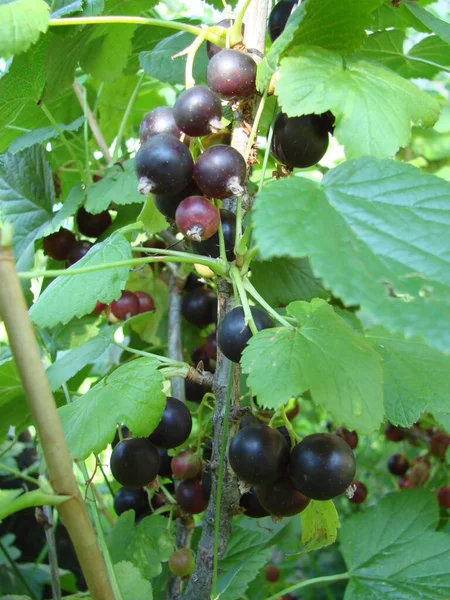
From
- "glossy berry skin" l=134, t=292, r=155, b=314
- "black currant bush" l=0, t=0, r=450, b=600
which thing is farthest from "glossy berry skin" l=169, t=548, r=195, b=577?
"glossy berry skin" l=134, t=292, r=155, b=314

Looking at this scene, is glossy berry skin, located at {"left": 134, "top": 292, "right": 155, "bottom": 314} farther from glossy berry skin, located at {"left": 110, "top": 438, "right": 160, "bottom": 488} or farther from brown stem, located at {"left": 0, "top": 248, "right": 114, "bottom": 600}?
brown stem, located at {"left": 0, "top": 248, "right": 114, "bottom": 600}

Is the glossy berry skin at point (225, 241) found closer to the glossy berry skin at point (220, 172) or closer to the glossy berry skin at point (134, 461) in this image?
the glossy berry skin at point (220, 172)

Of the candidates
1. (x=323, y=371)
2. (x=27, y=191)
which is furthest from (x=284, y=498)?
(x=27, y=191)

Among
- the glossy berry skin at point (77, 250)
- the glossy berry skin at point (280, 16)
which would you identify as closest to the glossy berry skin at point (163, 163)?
the glossy berry skin at point (280, 16)

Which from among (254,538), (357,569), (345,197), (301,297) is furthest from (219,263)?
(357,569)

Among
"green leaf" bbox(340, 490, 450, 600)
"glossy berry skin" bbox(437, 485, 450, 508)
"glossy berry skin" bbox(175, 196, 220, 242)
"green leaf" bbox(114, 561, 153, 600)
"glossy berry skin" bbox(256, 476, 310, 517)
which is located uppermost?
"glossy berry skin" bbox(175, 196, 220, 242)

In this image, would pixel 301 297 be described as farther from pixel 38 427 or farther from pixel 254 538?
pixel 38 427

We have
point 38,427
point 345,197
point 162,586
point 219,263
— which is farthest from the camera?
point 162,586

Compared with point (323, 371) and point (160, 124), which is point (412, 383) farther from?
point (160, 124)
